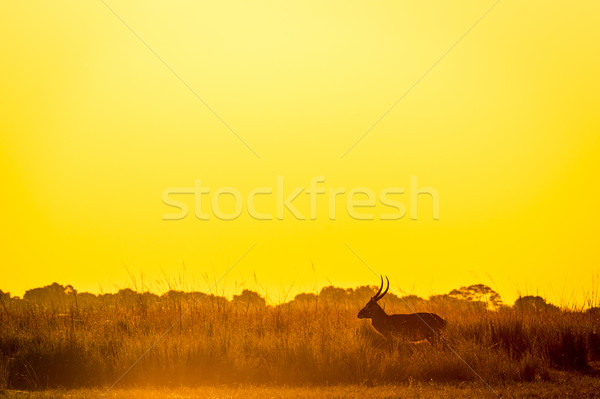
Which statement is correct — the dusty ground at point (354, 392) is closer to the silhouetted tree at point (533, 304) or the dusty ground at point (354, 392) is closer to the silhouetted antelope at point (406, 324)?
the silhouetted antelope at point (406, 324)

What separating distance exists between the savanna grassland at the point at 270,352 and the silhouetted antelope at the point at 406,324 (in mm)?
189

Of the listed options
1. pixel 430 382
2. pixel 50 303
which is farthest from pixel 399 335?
pixel 50 303

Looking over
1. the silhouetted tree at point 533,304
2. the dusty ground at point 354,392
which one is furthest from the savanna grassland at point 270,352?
the silhouetted tree at point 533,304

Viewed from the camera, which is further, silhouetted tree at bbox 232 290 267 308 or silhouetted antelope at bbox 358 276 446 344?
silhouetted tree at bbox 232 290 267 308

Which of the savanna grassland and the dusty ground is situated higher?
the savanna grassland

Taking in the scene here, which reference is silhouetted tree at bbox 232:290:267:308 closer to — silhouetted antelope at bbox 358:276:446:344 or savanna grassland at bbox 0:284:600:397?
savanna grassland at bbox 0:284:600:397

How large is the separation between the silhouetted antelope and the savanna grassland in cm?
19

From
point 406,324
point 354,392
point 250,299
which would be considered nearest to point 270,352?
point 354,392

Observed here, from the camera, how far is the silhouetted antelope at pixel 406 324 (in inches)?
511

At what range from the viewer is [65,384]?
11.4 m

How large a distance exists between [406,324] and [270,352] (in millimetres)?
2567

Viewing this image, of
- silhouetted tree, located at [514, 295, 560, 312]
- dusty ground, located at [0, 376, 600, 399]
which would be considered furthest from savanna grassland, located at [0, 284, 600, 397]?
silhouetted tree, located at [514, 295, 560, 312]

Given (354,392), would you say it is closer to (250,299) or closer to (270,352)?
(270,352)

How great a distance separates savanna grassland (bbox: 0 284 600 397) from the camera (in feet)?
36.4
